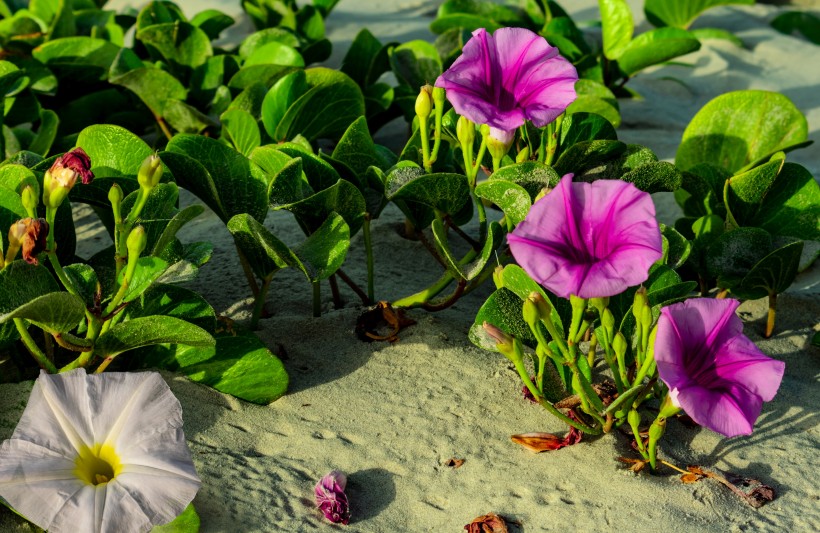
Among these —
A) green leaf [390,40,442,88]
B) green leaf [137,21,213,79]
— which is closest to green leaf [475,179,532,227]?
green leaf [390,40,442,88]

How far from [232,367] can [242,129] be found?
2.32 feet

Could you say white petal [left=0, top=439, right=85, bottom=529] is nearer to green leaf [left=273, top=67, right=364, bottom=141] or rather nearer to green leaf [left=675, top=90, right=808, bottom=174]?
green leaf [left=273, top=67, right=364, bottom=141]

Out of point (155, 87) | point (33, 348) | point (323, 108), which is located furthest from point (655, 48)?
point (33, 348)

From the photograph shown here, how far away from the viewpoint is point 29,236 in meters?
1.42

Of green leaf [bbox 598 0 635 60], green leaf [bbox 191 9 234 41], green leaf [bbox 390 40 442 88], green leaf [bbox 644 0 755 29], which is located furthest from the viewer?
green leaf [bbox 644 0 755 29]

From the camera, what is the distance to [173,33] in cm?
277

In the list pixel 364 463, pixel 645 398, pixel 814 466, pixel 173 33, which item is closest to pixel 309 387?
pixel 364 463

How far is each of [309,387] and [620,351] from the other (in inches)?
20.1

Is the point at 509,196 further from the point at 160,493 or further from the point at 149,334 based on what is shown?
the point at 160,493

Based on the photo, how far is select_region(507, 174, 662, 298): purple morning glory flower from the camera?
1.32 m

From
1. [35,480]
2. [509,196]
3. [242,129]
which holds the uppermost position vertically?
[509,196]

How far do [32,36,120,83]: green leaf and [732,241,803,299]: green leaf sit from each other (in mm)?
1683

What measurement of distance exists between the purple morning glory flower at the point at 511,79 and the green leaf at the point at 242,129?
0.65 m

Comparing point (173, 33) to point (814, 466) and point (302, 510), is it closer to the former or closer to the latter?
point (302, 510)
